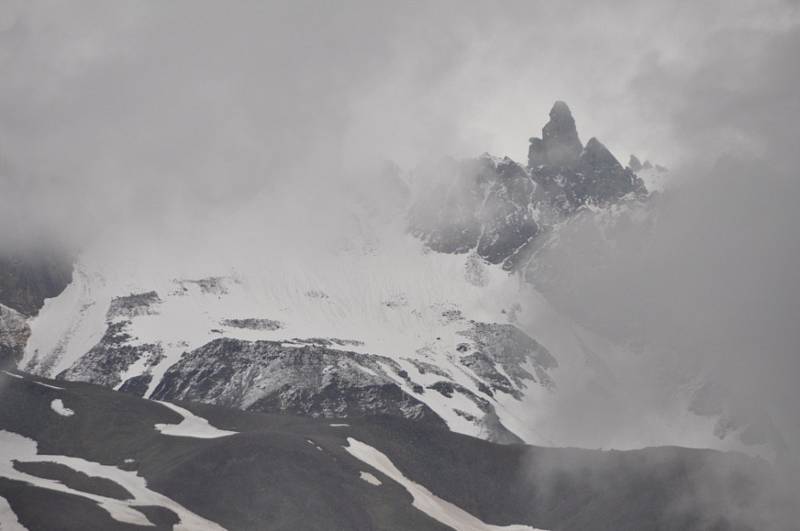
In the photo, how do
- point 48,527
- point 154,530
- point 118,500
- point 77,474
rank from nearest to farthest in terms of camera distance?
point 48,527 < point 154,530 < point 118,500 < point 77,474

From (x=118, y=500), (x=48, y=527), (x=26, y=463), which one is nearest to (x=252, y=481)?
(x=118, y=500)

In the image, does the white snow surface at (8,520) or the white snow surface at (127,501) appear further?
the white snow surface at (127,501)

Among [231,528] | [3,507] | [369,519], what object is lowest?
[3,507]

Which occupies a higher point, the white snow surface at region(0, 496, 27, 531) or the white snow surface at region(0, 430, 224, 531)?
the white snow surface at region(0, 430, 224, 531)

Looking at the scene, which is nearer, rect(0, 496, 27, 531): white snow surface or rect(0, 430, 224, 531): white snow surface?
rect(0, 496, 27, 531): white snow surface

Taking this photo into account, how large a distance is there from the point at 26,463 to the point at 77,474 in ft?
36.3

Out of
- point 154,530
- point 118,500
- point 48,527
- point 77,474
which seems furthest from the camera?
point 77,474

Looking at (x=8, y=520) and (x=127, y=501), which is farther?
(x=127, y=501)

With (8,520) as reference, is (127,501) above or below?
above

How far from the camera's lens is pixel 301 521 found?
18375cm

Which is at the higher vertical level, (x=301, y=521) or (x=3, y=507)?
(x=301, y=521)

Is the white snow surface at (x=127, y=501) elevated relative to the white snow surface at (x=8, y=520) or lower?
elevated

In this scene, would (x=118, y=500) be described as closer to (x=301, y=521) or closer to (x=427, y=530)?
(x=301, y=521)

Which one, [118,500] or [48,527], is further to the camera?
[118,500]
